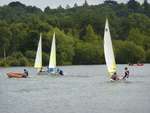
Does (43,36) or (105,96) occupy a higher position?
(43,36)

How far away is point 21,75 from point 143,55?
311ft

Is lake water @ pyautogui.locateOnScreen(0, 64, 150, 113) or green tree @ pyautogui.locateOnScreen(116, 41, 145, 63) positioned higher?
green tree @ pyautogui.locateOnScreen(116, 41, 145, 63)

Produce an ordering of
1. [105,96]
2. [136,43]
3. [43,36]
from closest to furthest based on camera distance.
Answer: [105,96] < [43,36] < [136,43]

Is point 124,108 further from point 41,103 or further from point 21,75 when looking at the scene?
point 21,75

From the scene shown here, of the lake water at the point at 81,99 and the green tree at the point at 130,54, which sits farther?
the green tree at the point at 130,54

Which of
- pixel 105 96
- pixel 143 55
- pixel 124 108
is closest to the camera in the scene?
pixel 124 108

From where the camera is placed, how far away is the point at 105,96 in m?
58.9

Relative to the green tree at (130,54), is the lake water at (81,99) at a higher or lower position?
lower

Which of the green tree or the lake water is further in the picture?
the green tree

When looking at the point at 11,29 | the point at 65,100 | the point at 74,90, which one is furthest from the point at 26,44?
the point at 65,100

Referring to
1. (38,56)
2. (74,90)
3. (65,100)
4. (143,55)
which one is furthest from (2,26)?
(65,100)

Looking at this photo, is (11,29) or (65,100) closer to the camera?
(65,100)

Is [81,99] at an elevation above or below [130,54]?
below

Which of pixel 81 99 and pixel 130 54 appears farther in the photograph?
pixel 130 54
